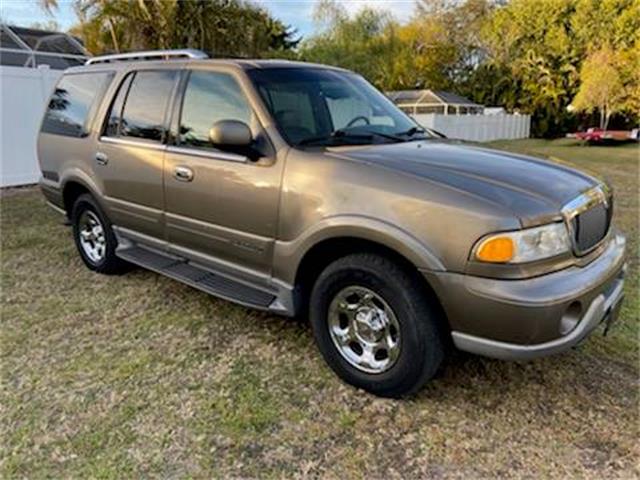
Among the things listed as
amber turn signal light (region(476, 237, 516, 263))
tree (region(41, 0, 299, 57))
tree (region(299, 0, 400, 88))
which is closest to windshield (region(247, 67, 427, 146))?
amber turn signal light (region(476, 237, 516, 263))

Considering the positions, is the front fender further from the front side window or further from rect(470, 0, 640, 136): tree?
rect(470, 0, 640, 136): tree

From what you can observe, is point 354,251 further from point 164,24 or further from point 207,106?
point 164,24

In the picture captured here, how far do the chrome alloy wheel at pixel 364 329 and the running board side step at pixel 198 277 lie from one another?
511mm

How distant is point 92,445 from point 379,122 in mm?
2704

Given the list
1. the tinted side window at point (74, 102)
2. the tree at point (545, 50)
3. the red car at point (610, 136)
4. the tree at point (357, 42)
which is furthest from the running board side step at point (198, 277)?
the tree at point (545, 50)

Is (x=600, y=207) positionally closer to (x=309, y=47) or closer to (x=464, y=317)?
(x=464, y=317)

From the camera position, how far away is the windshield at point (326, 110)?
3383 millimetres

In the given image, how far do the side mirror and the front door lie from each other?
0.39 ft

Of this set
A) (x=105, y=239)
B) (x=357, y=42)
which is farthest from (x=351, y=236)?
(x=357, y=42)

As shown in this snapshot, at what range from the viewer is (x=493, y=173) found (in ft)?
9.11

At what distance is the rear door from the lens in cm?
396

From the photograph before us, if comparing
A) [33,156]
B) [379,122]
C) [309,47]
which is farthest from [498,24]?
[379,122]

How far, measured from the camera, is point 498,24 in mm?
37969

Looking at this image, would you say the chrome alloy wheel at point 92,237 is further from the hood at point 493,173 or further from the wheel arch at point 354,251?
the hood at point 493,173
